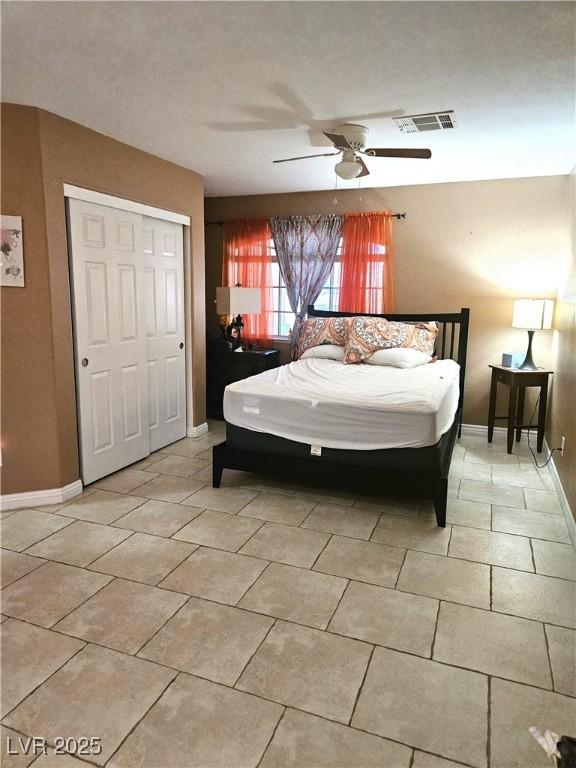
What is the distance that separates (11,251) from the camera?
315cm

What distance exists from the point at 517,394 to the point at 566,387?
1.17m

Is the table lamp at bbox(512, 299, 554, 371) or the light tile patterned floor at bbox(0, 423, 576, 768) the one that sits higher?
the table lamp at bbox(512, 299, 554, 371)

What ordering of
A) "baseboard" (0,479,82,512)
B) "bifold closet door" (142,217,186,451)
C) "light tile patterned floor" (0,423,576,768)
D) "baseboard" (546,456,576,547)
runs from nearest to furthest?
"light tile patterned floor" (0,423,576,768)
"baseboard" (546,456,576,547)
"baseboard" (0,479,82,512)
"bifold closet door" (142,217,186,451)

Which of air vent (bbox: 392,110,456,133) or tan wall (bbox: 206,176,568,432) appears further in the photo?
tan wall (bbox: 206,176,568,432)

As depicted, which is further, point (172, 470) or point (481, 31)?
point (172, 470)

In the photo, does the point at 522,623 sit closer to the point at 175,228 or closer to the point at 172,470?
the point at 172,470

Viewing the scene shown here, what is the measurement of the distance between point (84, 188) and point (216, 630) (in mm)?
2933

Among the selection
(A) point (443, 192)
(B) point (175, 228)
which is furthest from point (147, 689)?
(A) point (443, 192)

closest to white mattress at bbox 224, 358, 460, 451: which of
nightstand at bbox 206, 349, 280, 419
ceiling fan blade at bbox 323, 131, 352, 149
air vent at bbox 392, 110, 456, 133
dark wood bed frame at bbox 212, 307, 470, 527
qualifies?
dark wood bed frame at bbox 212, 307, 470, 527

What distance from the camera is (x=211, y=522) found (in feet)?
10.5

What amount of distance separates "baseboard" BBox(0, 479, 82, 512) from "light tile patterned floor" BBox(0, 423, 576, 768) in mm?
139

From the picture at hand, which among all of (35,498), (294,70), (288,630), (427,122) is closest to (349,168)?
(427,122)

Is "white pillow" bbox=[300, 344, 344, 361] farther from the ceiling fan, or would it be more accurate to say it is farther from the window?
the ceiling fan

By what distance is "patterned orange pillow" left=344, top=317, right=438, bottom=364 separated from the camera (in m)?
4.81
